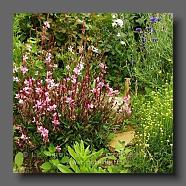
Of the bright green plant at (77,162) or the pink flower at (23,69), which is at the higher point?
the pink flower at (23,69)

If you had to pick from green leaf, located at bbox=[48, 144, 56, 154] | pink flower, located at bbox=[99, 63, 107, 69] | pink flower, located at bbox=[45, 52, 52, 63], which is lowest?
green leaf, located at bbox=[48, 144, 56, 154]

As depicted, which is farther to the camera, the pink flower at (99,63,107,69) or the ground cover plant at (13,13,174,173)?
the pink flower at (99,63,107,69)

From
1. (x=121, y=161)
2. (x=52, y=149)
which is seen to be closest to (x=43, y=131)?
(x=52, y=149)

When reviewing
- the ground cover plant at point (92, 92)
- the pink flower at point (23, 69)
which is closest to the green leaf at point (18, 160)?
the ground cover plant at point (92, 92)

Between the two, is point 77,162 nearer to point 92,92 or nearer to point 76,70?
point 92,92

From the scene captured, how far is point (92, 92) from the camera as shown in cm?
471

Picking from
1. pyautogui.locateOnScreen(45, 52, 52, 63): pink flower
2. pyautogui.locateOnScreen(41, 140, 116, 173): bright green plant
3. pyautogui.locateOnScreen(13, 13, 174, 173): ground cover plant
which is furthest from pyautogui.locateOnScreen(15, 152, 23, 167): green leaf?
pyautogui.locateOnScreen(45, 52, 52, 63): pink flower

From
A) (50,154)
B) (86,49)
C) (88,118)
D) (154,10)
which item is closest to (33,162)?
(50,154)

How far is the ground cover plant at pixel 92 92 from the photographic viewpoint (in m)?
4.62

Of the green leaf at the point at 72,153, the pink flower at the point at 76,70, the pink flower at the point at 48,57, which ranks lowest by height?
the green leaf at the point at 72,153

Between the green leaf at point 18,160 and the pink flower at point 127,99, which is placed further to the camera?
the pink flower at point 127,99

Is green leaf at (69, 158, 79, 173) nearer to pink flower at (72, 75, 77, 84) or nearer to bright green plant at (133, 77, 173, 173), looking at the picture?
bright green plant at (133, 77, 173, 173)

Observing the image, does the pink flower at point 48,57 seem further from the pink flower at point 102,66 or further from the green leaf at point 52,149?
the green leaf at point 52,149

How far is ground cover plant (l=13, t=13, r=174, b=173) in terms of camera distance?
A: 4.62 metres
